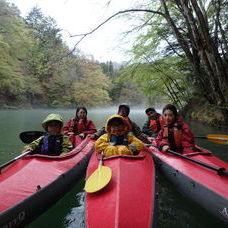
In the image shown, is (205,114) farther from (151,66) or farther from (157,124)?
(157,124)

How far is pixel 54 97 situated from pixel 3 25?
36.3 feet

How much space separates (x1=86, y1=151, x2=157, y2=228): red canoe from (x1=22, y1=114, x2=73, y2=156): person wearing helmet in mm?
1278

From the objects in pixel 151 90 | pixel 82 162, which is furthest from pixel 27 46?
pixel 82 162

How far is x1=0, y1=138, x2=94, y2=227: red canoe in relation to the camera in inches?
84.7

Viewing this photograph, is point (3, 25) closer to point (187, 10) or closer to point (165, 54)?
point (165, 54)

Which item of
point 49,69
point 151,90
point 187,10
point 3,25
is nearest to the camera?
point 187,10

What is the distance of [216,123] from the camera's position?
11031 millimetres

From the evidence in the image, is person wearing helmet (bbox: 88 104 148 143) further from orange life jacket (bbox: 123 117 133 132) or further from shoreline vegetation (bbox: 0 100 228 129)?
shoreline vegetation (bbox: 0 100 228 129)

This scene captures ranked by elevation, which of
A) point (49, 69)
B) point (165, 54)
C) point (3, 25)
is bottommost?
point (49, 69)

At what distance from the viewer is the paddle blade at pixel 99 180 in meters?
2.43

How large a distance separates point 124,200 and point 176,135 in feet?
7.62

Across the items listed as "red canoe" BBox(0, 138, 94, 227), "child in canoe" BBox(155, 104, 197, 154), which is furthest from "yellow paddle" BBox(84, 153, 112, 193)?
"child in canoe" BBox(155, 104, 197, 154)

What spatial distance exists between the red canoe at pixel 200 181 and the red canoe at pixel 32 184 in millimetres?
1542

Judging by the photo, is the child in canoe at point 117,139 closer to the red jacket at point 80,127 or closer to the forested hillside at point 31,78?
the red jacket at point 80,127
